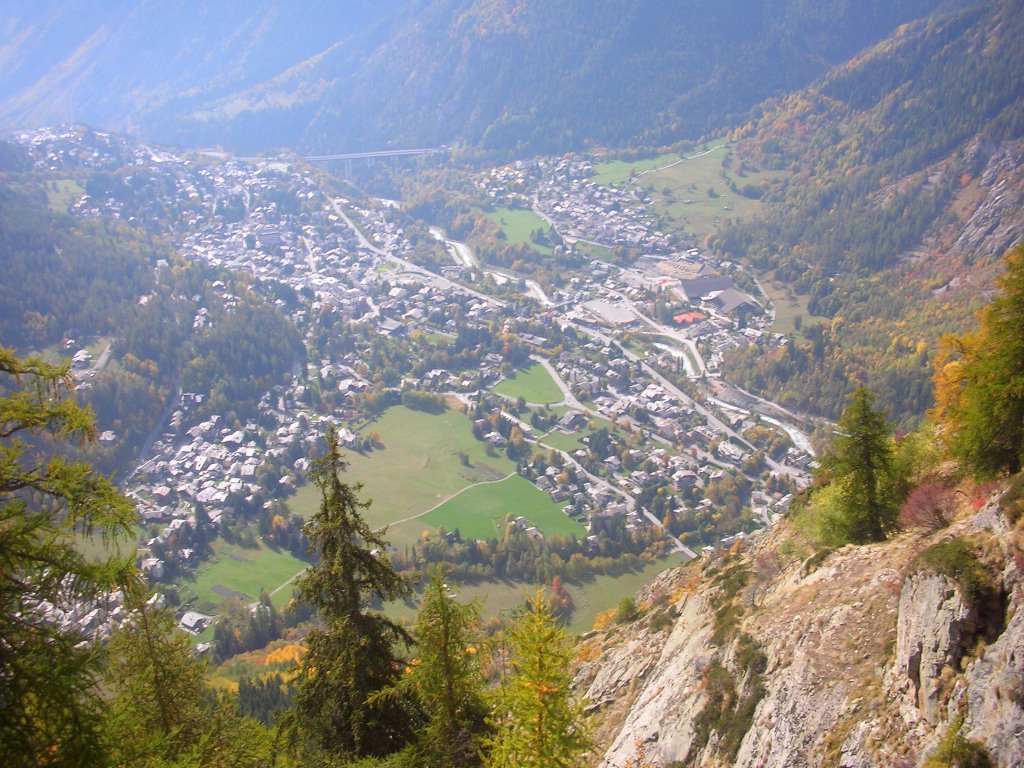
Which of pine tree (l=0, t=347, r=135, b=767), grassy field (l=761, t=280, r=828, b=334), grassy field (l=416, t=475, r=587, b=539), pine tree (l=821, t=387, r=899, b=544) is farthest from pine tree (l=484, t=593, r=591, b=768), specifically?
grassy field (l=761, t=280, r=828, b=334)

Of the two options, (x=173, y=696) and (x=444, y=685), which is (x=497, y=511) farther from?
(x=444, y=685)

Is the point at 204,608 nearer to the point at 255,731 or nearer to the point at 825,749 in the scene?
the point at 255,731

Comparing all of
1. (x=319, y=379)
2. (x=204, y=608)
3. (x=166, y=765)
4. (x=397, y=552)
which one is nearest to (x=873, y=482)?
(x=166, y=765)

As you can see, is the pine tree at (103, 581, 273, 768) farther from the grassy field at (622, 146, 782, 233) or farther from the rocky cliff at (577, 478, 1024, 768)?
the grassy field at (622, 146, 782, 233)

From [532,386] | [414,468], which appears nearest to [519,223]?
[532,386]

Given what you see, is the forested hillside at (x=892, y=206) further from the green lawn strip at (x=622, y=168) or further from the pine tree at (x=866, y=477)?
the pine tree at (x=866, y=477)

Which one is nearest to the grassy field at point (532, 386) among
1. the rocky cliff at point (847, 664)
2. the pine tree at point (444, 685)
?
the rocky cliff at point (847, 664)
